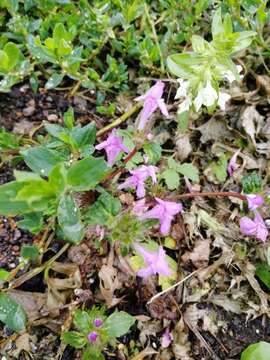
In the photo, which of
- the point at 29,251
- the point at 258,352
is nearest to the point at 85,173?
the point at 29,251

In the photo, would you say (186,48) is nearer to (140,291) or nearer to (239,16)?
(239,16)

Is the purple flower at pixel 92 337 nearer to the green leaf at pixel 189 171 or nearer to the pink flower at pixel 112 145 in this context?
the pink flower at pixel 112 145

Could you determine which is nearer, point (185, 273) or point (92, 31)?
point (185, 273)

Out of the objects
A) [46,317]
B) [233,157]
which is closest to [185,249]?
[233,157]

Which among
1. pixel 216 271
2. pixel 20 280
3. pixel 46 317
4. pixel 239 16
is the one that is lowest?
pixel 216 271

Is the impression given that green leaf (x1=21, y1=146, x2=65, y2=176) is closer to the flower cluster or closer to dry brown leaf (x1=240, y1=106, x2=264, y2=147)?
the flower cluster

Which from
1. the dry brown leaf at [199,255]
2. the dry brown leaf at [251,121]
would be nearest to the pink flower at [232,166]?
the dry brown leaf at [251,121]

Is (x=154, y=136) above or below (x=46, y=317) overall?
above
